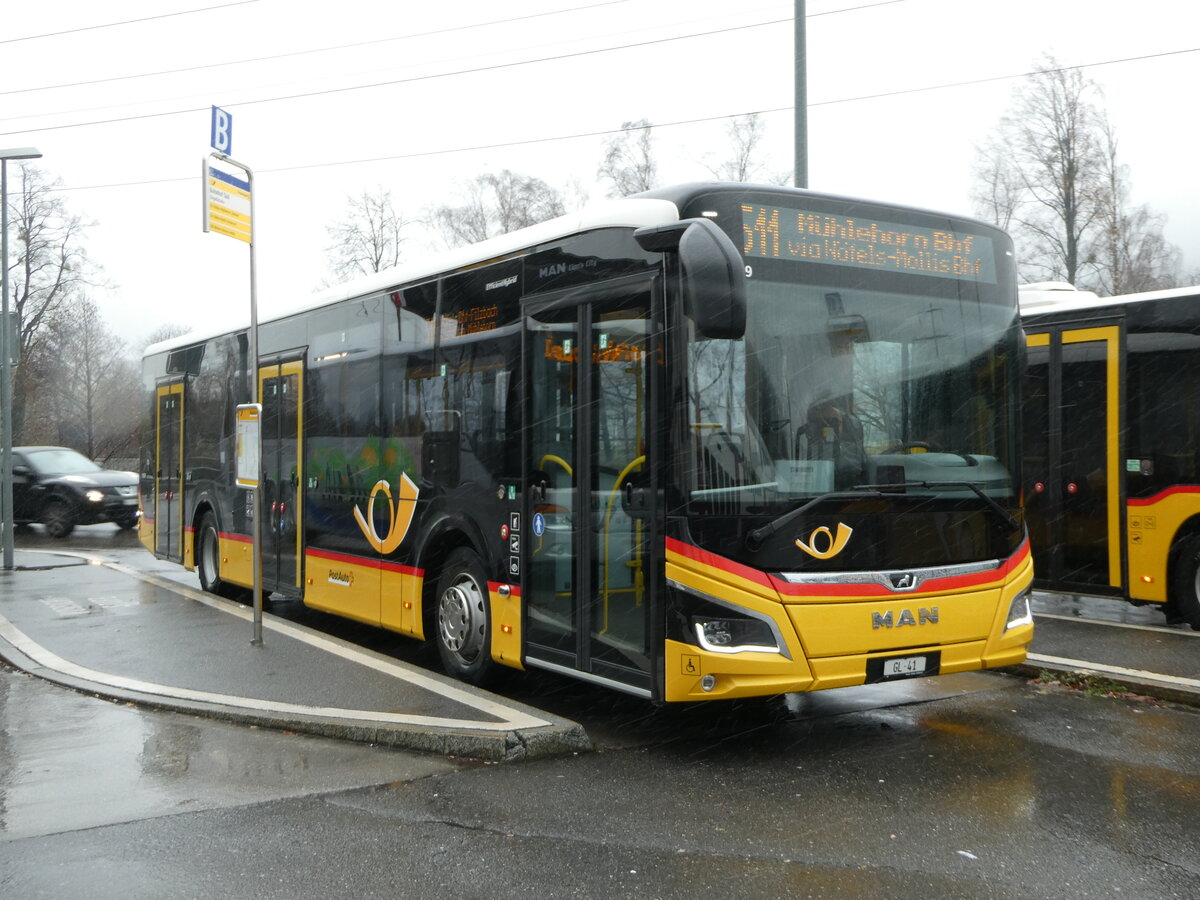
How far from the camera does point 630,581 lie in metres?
6.10

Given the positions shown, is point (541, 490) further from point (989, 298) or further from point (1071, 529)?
point (1071, 529)

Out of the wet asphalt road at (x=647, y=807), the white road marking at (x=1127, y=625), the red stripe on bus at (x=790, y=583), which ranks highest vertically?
the red stripe on bus at (x=790, y=583)

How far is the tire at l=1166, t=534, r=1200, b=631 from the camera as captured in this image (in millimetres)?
9430

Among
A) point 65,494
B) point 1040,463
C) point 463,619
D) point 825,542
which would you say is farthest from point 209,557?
point 65,494

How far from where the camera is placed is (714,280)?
5285 mm

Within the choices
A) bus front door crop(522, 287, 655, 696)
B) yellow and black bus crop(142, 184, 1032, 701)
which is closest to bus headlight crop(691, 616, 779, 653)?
yellow and black bus crop(142, 184, 1032, 701)

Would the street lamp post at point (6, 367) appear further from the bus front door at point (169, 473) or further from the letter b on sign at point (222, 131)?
the letter b on sign at point (222, 131)

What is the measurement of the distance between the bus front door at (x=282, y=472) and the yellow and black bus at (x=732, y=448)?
295 cm

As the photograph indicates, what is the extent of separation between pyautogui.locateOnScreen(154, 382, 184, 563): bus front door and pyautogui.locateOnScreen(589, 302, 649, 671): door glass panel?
878 cm

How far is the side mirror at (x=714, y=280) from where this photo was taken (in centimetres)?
529

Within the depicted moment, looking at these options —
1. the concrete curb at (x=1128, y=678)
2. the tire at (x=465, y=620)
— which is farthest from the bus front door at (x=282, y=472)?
the concrete curb at (x=1128, y=678)

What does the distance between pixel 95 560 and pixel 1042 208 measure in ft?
101

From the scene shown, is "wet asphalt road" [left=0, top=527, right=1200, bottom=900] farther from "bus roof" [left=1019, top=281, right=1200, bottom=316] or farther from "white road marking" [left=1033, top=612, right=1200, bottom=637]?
→ "bus roof" [left=1019, top=281, right=1200, bottom=316]

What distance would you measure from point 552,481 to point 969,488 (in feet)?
7.87
